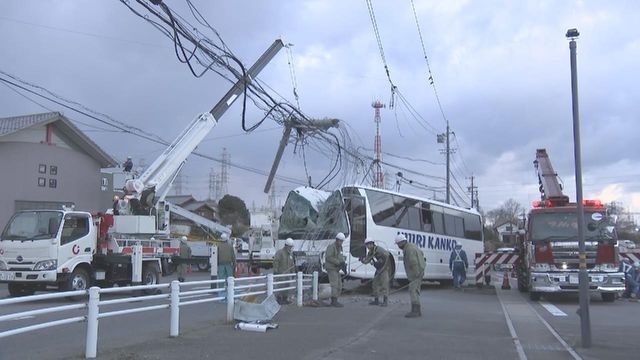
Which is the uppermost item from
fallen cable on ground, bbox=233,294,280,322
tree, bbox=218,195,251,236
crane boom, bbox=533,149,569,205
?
tree, bbox=218,195,251,236

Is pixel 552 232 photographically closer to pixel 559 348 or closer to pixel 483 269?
pixel 483 269

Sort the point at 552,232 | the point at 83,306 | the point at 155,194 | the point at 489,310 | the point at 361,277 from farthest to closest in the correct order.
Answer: the point at 155,194 → the point at 361,277 → the point at 552,232 → the point at 489,310 → the point at 83,306

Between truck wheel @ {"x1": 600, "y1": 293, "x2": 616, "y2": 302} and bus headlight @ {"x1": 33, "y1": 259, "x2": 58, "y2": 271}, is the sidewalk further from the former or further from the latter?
bus headlight @ {"x1": 33, "y1": 259, "x2": 58, "y2": 271}

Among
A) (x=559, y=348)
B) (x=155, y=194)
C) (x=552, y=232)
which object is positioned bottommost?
(x=559, y=348)

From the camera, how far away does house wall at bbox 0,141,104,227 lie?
109ft

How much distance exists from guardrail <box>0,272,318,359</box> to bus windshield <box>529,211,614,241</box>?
7173 millimetres

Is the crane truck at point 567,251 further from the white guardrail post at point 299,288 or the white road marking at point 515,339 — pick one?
the white guardrail post at point 299,288

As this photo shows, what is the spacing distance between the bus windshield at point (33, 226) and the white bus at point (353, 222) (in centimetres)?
699

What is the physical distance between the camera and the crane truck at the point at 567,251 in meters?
18.0

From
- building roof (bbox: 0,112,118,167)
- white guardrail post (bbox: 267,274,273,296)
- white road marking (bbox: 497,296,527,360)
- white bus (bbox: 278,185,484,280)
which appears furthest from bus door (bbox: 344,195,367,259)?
building roof (bbox: 0,112,118,167)

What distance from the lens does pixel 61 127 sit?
1446 inches

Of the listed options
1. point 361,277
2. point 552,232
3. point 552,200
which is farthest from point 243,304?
point 552,200

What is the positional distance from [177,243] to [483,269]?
11625mm

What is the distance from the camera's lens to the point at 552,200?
20234 millimetres
